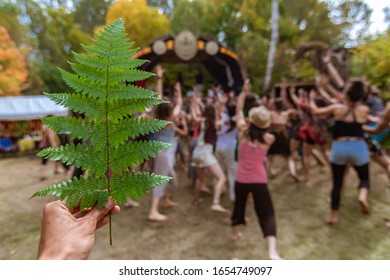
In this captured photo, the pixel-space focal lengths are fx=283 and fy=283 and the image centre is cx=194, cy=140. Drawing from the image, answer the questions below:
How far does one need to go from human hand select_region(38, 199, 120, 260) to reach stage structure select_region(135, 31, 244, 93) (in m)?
6.47

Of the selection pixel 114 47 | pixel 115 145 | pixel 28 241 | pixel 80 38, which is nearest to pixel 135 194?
pixel 115 145

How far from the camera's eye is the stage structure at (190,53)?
740 cm

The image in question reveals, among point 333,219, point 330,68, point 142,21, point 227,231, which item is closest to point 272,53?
point 142,21

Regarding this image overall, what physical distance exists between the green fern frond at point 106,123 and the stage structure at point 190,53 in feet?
21.3

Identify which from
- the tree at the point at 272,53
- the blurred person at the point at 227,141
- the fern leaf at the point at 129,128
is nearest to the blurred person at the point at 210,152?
the blurred person at the point at 227,141

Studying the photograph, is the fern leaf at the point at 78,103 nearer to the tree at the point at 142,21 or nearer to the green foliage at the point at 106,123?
the green foliage at the point at 106,123

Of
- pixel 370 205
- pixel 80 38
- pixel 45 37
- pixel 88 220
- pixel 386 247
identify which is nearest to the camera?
pixel 88 220

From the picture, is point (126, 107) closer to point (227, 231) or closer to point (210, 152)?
point (227, 231)

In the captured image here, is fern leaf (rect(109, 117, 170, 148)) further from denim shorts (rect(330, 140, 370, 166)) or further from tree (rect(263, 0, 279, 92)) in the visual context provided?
tree (rect(263, 0, 279, 92))

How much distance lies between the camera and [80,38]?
4.59 m

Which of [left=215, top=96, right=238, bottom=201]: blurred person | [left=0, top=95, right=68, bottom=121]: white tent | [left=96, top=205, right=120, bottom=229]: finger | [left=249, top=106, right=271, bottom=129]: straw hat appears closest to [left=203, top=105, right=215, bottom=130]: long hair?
[left=215, top=96, right=238, bottom=201]: blurred person

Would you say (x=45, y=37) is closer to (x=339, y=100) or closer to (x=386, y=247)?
(x=339, y=100)

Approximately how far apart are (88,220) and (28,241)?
283cm

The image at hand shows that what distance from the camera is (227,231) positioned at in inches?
129
